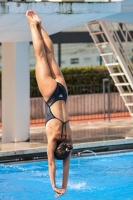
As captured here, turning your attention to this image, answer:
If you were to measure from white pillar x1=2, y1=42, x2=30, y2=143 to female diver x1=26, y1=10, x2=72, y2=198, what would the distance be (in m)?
6.35

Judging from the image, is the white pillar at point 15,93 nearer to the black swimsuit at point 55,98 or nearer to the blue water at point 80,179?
the blue water at point 80,179

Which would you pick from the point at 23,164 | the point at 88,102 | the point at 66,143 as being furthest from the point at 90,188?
the point at 88,102

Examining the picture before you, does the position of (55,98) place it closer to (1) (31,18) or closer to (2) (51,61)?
(2) (51,61)

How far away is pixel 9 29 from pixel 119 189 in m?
4.15

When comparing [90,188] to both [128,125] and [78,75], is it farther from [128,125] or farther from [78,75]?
[78,75]

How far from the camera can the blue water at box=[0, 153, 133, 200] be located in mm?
11673

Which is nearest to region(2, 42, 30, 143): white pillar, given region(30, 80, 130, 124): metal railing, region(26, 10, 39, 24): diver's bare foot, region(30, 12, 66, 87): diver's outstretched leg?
region(30, 80, 130, 124): metal railing

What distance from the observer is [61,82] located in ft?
29.9

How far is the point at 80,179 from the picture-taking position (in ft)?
43.1

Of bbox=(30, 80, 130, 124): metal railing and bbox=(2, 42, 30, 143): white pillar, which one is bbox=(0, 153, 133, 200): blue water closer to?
bbox=(2, 42, 30, 143): white pillar

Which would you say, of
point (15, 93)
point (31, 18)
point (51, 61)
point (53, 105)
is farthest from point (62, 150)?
point (15, 93)

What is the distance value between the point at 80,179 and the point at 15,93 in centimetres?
339

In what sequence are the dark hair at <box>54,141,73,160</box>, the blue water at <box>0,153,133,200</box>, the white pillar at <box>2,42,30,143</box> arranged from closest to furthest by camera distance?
the dark hair at <box>54,141,73,160</box> < the blue water at <box>0,153,133,200</box> < the white pillar at <box>2,42,30,143</box>

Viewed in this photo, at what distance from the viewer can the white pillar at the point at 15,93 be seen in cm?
1551
